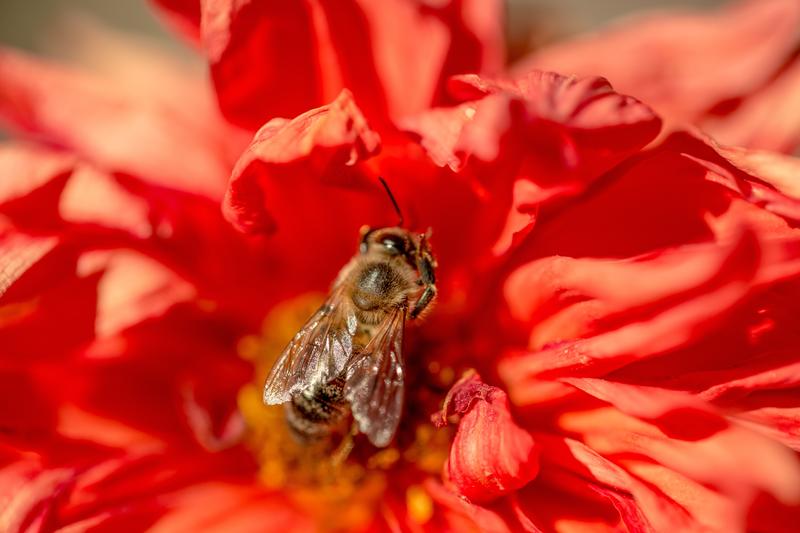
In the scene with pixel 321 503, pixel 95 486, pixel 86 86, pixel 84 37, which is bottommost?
pixel 321 503

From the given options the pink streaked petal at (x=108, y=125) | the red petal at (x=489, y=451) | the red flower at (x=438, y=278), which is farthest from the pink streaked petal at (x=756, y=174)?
the pink streaked petal at (x=108, y=125)

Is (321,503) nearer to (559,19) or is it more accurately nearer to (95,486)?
(95,486)

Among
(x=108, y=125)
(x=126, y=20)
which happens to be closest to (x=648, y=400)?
(x=108, y=125)

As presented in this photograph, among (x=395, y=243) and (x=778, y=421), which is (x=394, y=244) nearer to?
(x=395, y=243)

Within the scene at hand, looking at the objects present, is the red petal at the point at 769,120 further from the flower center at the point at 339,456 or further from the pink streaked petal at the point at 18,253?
the pink streaked petal at the point at 18,253

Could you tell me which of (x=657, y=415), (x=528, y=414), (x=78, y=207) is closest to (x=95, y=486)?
(x=78, y=207)

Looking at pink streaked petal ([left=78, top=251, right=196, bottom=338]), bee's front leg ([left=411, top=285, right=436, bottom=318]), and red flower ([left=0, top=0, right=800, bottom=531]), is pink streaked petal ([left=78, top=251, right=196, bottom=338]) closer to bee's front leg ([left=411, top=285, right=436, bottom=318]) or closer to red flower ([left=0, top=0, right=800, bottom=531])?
red flower ([left=0, top=0, right=800, bottom=531])

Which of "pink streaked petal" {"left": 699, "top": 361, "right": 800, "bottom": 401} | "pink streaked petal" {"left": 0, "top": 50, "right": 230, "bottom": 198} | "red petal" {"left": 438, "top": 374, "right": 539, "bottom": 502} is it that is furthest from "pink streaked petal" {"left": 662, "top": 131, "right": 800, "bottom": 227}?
"pink streaked petal" {"left": 0, "top": 50, "right": 230, "bottom": 198}

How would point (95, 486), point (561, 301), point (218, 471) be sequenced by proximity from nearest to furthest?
point (561, 301) → point (95, 486) → point (218, 471)
